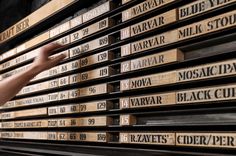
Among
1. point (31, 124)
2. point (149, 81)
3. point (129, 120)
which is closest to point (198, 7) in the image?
point (149, 81)

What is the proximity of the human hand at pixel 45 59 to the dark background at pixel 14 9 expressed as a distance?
4.02 ft

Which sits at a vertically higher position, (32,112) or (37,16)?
(37,16)

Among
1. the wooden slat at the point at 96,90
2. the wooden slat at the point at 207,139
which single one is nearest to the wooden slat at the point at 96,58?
the wooden slat at the point at 96,90

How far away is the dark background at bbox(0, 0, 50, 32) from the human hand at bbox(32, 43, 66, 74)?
1225 mm

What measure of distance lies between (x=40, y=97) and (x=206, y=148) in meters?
1.67

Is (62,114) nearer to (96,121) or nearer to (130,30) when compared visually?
(96,121)

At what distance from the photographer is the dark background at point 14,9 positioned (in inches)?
146

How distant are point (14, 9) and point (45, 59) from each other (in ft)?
5.81

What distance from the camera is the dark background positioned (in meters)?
3.72

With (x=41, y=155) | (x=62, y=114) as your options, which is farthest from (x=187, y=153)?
(x=41, y=155)

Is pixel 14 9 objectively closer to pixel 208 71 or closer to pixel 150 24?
pixel 150 24

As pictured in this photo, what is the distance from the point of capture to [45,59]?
2355 millimetres

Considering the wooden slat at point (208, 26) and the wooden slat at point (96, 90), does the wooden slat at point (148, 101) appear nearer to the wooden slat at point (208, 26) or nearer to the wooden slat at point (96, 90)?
the wooden slat at point (96, 90)

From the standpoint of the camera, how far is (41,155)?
105 inches
